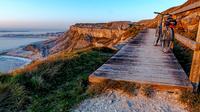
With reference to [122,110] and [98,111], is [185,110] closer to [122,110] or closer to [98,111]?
[122,110]

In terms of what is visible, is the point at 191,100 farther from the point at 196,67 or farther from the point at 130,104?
the point at 130,104

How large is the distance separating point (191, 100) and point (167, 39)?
140 inches

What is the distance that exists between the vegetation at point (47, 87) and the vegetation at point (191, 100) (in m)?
1.71

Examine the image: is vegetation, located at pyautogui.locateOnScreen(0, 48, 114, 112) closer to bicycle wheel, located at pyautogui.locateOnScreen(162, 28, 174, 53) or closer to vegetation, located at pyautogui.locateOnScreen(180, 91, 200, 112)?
vegetation, located at pyautogui.locateOnScreen(180, 91, 200, 112)

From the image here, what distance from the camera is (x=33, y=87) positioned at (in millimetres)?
4328

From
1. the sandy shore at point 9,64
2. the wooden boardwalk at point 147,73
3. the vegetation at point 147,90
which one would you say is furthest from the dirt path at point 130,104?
the sandy shore at point 9,64

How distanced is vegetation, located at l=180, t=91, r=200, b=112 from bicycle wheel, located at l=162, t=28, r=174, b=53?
314cm

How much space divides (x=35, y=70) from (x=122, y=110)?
296 centimetres

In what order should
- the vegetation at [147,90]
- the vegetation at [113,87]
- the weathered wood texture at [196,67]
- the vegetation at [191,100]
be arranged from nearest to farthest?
the vegetation at [191,100] < the weathered wood texture at [196,67] < the vegetation at [147,90] < the vegetation at [113,87]

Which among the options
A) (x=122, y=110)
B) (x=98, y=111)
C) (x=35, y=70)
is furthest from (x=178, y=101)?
(x=35, y=70)

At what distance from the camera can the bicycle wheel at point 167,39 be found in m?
6.28

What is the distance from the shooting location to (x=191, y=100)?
329cm

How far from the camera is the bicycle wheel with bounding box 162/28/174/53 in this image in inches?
247

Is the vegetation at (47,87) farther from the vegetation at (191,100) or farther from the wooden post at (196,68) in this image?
the wooden post at (196,68)
